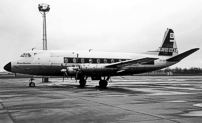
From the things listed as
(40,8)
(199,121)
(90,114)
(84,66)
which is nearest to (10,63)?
(84,66)

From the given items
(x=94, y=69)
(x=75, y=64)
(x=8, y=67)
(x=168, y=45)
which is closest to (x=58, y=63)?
(x=75, y=64)

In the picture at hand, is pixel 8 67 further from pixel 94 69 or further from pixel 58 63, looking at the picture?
pixel 94 69

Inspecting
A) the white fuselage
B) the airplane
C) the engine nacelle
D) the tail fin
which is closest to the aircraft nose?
the airplane

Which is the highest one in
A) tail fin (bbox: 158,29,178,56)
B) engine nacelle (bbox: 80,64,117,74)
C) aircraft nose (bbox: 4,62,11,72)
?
tail fin (bbox: 158,29,178,56)

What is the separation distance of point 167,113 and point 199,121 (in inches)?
63.8

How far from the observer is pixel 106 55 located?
88.8ft

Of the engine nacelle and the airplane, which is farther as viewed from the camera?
the airplane

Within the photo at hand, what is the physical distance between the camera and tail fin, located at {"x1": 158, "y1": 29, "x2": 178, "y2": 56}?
3086 cm

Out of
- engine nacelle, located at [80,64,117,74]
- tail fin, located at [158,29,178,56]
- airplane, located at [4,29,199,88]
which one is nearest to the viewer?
engine nacelle, located at [80,64,117,74]

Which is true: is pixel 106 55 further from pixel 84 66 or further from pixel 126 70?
pixel 84 66

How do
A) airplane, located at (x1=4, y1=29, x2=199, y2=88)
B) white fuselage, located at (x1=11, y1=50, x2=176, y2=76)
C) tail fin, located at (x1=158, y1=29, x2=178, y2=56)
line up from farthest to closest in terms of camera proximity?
tail fin, located at (x1=158, y1=29, x2=178, y2=56) → white fuselage, located at (x1=11, y1=50, x2=176, y2=76) → airplane, located at (x1=4, y1=29, x2=199, y2=88)

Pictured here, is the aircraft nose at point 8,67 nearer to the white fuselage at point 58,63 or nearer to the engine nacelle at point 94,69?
the white fuselage at point 58,63

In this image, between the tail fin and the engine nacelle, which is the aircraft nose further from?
the tail fin

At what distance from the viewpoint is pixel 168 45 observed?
1232 inches
